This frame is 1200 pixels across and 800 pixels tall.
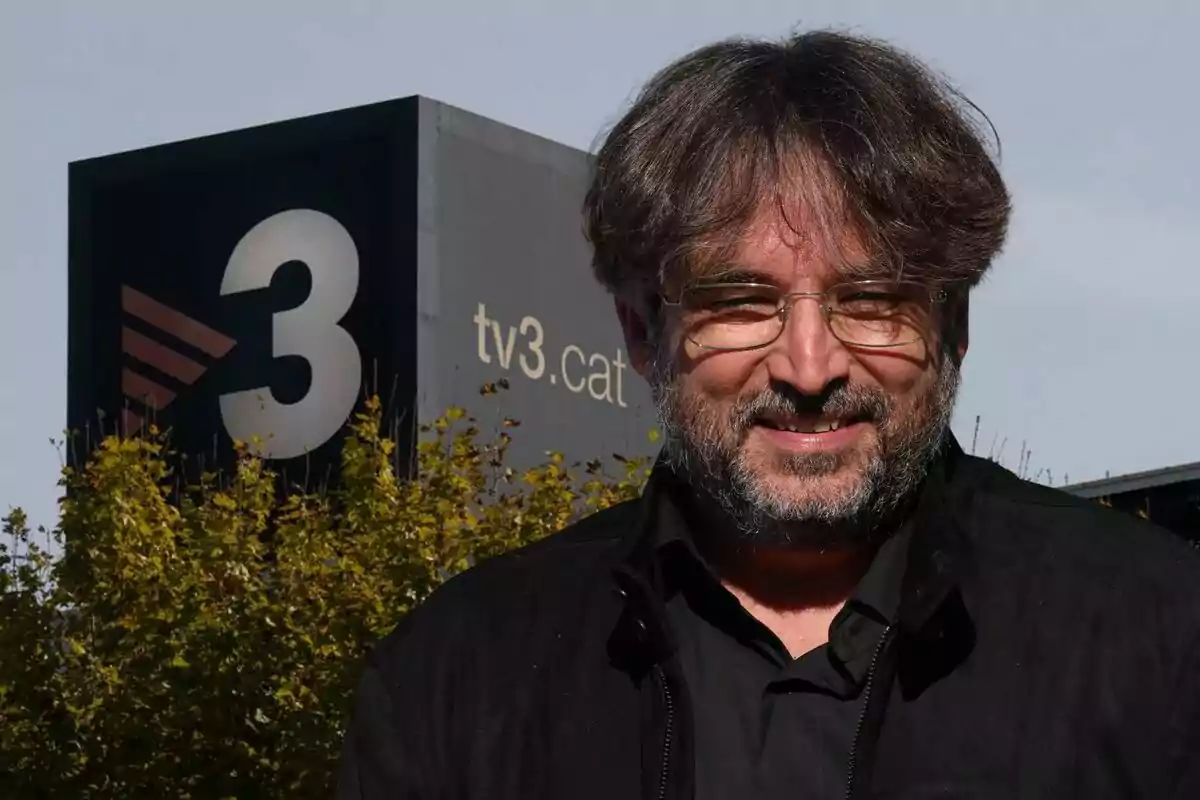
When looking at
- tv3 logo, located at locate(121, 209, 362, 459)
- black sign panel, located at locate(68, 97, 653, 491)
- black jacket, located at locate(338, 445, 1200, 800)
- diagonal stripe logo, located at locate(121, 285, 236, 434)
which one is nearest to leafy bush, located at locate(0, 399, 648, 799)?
black sign panel, located at locate(68, 97, 653, 491)

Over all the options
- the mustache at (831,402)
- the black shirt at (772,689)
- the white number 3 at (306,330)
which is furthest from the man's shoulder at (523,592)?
the white number 3 at (306,330)

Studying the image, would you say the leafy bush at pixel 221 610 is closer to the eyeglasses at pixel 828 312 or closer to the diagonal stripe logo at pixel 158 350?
the eyeglasses at pixel 828 312

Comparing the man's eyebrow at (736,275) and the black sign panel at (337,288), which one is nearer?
the man's eyebrow at (736,275)

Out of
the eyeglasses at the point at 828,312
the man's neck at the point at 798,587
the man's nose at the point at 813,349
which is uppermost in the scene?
the eyeglasses at the point at 828,312

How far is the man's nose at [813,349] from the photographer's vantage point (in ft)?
9.43

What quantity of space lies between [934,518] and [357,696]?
779 millimetres

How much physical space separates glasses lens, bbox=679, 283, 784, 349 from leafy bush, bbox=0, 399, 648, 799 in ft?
25.8

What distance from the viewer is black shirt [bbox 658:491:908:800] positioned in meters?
2.80

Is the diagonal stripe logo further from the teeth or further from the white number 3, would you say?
the teeth

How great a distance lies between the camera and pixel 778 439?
2941 millimetres

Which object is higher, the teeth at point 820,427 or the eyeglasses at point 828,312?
the eyeglasses at point 828,312

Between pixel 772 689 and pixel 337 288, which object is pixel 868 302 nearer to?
pixel 772 689

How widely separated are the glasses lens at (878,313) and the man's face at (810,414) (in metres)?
0.01

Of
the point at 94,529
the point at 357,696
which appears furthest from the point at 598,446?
the point at 357,696
